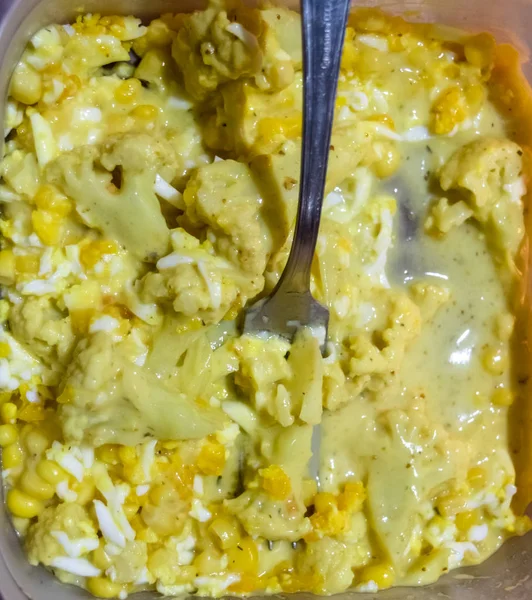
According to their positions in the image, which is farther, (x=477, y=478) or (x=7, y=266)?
(x=477, y=478)

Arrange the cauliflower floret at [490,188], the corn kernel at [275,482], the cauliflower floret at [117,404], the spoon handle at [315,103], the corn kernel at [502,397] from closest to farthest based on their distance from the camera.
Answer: the spoon handle at [315,103] → the cauliflower floret at [117,404] → the corn kernel at [275,482] → the cauliflower floret at [490,188] → the corn kernel at [502,397]

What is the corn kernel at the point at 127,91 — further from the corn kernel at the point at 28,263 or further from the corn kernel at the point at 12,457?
the corn kernel at the point at 12,457

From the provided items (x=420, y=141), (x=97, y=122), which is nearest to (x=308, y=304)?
(x=420, y=141)

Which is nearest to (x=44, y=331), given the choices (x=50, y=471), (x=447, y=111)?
(x=50, y=471)

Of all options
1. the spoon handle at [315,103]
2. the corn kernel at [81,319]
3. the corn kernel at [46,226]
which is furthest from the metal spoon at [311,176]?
the corn kernel at [46,226]

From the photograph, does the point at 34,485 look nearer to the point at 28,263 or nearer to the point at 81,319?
the point at 81,319
